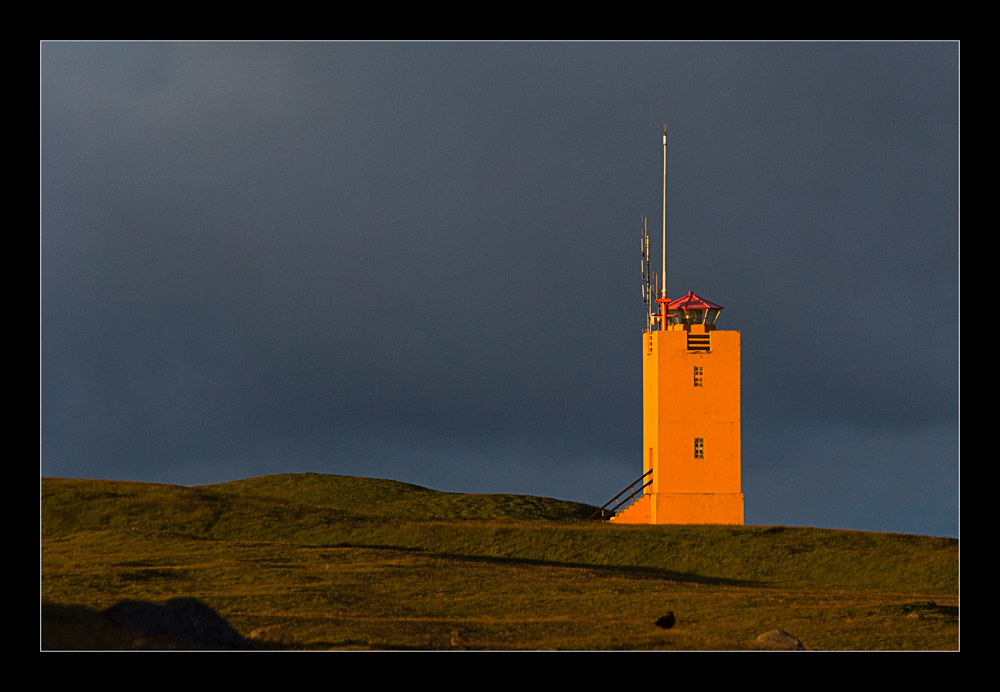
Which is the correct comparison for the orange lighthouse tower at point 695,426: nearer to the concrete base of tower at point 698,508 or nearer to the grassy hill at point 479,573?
the concrete base of tower at point 698,508

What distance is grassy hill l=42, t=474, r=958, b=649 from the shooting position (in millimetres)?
26672

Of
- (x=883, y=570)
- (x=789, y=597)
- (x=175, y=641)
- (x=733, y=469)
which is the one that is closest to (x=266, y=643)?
(x=175, y=641)

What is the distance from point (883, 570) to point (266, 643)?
24846 mm

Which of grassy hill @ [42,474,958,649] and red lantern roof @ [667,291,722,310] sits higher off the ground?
red lantern roof @ [667,291,722,310]

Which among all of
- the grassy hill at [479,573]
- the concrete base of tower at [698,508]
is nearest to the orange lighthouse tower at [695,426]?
the concrete base of tower at [698,508]

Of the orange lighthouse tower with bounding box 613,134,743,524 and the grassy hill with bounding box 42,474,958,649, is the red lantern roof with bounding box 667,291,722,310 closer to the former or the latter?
the orange lighthouse tower with bounding box 613,134,743,524

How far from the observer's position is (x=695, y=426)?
49.4 metres

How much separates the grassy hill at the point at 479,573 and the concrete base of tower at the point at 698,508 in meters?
3.22

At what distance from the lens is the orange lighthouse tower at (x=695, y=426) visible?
161 feet

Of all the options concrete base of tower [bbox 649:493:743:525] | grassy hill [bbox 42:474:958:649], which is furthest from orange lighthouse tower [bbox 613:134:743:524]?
grassy hill [bbox 42:474:958:649]

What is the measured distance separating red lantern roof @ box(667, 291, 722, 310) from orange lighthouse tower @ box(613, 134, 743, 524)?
5 cm

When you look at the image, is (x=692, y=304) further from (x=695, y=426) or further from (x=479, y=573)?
(x=479, y=573)

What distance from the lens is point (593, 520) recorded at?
170 ft

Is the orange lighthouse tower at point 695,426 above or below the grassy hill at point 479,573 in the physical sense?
above
